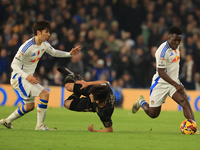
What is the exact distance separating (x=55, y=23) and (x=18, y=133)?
1015cm

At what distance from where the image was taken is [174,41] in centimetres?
667

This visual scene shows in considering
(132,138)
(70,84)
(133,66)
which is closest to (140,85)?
(133,66)

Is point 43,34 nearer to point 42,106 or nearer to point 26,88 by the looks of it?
point 26,88

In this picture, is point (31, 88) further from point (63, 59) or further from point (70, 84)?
point (63, 59)

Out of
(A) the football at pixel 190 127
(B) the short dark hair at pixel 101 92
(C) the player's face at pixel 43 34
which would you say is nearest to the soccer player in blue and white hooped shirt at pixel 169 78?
(A) the football at pixel 190 127

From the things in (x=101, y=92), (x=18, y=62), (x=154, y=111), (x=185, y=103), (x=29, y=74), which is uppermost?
(x=18, y=62)

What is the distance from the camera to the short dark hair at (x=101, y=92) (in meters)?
6.01

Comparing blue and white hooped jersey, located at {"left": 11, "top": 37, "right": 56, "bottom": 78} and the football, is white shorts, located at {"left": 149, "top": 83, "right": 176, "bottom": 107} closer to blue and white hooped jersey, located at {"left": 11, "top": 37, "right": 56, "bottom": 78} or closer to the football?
the football

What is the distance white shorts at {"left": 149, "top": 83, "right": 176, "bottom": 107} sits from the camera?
697cm

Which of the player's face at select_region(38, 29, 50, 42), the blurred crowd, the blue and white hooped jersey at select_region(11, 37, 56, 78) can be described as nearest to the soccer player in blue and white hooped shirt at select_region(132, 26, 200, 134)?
the player's face at select_region(38, 29, 50, 42)

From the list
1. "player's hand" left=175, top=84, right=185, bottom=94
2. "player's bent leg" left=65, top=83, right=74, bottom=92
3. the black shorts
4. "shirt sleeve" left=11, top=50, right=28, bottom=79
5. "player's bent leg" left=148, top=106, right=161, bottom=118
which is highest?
"shirt sleeve" left=11, top=50, right=28, bottom=79

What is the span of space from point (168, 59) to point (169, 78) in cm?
46

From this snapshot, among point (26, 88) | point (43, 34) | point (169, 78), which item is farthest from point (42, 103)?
point (169, 78)

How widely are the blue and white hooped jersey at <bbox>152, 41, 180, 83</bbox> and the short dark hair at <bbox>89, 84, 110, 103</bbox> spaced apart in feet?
4.57
